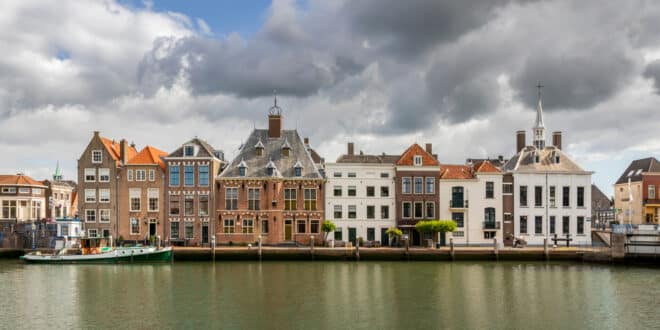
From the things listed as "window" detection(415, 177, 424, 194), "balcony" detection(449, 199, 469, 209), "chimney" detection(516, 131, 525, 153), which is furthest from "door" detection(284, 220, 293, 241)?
"chimney" detection(516, 131, 525, 153)

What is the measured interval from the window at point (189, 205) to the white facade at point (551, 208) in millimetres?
35534

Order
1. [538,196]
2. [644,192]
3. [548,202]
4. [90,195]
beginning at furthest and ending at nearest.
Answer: [644,192], [538,196], [548,202], [90,195]

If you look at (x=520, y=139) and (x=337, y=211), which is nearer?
(x=337, y=211)

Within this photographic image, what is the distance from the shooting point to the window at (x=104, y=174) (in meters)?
65.8

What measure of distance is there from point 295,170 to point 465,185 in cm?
1892

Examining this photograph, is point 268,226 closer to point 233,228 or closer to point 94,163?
point 233,228

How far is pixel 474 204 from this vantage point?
6606cm

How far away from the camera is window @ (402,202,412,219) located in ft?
214

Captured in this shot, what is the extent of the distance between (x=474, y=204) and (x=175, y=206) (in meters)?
32.9

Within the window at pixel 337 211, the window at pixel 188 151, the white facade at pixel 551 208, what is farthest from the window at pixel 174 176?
the white facade at pixel 551 208

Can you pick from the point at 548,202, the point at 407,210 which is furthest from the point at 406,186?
the point at 548,202

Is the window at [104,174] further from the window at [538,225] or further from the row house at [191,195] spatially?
the window at [538,225]

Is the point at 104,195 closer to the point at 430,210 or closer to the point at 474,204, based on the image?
the point at 430,210

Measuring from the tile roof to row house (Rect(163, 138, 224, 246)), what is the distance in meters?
2.18
